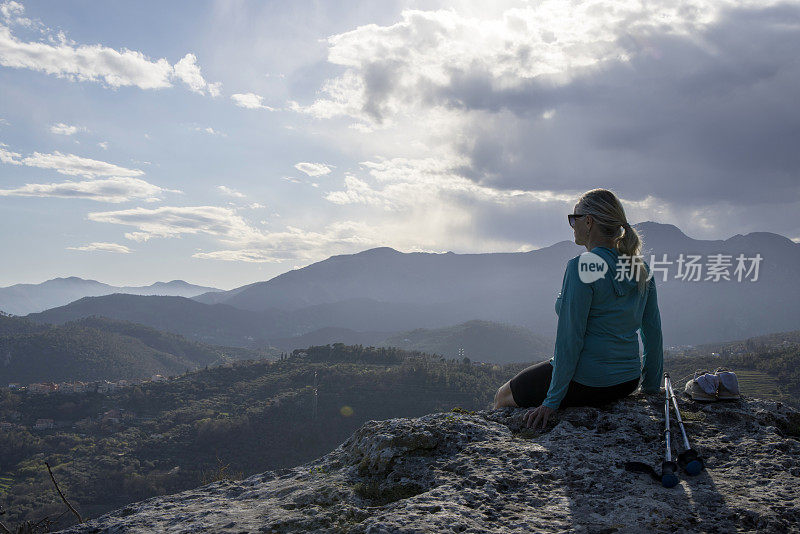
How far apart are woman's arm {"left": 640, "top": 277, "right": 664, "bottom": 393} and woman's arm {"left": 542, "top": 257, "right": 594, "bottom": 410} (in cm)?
131

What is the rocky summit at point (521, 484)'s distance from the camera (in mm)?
2545

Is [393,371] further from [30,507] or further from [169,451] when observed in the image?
[30,507]

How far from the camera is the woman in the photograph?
4.07m

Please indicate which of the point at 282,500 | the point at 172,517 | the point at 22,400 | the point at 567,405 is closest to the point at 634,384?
the point at 567,405

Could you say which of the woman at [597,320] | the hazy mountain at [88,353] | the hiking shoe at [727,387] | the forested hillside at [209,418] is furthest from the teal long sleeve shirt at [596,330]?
the hazy mountain at [88,353]

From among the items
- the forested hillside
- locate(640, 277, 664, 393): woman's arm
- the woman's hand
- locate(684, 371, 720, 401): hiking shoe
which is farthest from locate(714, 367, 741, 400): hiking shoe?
the forested hillside

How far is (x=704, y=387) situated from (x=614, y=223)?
1937 mm

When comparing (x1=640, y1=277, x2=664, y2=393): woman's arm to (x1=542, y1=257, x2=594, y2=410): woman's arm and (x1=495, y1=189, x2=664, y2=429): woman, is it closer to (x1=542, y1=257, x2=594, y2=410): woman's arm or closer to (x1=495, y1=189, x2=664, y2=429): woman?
(x1=495, y1=189, x2=664, y2=429): woman

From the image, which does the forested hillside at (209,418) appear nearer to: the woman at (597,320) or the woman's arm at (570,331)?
the woman at (597,320)

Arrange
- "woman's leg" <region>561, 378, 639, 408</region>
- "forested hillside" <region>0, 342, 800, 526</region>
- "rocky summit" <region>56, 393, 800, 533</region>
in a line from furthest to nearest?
"forested hillside" <region>0, 342, 800, 526</region>, "woman's leg" <region>561, 378, 639, 408</region>, "rocky summit" <region>56, 393, 800, 533</region>

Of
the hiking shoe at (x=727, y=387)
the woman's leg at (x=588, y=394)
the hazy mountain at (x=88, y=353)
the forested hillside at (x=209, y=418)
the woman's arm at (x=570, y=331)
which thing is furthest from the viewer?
the hazy mountain at (x=88, y=353)

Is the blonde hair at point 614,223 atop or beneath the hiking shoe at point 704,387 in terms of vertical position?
atop

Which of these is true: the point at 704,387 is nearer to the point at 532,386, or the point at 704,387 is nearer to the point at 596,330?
the point at 596,330

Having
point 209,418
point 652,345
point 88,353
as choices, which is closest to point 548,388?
point 652,345
